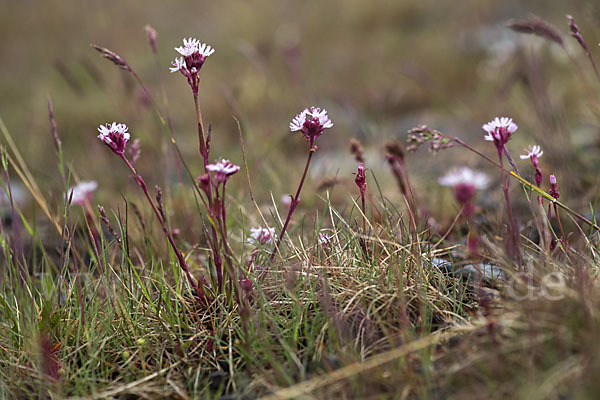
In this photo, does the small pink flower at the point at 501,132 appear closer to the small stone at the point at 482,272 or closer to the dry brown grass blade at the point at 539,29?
the small stone at the point at 482,272

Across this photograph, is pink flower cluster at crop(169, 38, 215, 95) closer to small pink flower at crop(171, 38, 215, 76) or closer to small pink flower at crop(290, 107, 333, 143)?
small pink flower at crop(171, 38, 215, 76)

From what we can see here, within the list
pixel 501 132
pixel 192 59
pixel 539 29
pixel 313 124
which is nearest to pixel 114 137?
pixel 192 59

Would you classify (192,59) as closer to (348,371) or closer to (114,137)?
(114,137)

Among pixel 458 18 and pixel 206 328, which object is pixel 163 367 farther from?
pixel 458 18

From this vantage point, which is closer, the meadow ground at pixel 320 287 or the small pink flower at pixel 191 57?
the meadow ground at pixel 320 287

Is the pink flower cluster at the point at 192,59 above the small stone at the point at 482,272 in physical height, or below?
above

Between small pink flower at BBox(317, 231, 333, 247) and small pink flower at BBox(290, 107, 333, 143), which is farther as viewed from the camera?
small pink flower at BBox(317, 231, 333, 247)

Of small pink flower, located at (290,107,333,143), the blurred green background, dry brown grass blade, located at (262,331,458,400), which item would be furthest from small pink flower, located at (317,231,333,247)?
the blurred green background

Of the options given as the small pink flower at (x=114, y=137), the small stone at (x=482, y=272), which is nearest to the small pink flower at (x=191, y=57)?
the small pink flower at (x=114, y=137)
